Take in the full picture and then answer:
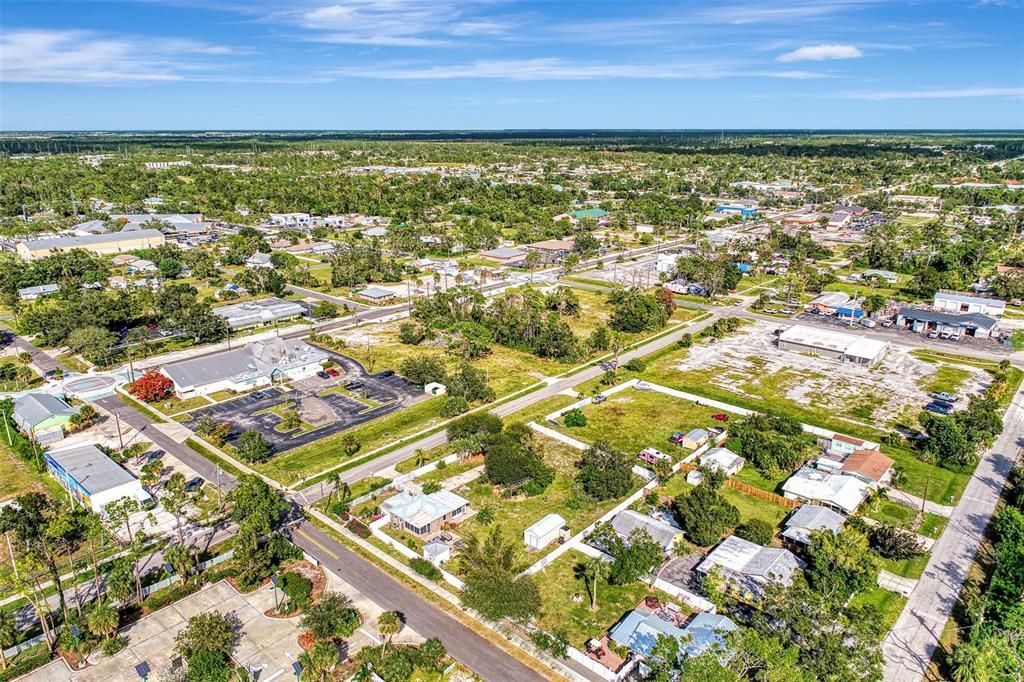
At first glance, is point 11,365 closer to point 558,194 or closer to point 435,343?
point 435,343

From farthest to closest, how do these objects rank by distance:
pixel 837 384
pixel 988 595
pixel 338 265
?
1. pixel 338 265
2. pixel 837 384
3. pixel 988 595

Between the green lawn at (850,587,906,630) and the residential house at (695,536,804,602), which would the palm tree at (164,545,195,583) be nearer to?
the residential house at (695,536,804,602)

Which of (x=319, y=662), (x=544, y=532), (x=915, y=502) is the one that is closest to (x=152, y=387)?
(x=319, y=662)

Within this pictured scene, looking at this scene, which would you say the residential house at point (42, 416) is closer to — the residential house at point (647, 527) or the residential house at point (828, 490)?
the residential house at point (647, 527)

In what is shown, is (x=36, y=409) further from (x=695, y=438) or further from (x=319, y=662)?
(x=695, y=438)

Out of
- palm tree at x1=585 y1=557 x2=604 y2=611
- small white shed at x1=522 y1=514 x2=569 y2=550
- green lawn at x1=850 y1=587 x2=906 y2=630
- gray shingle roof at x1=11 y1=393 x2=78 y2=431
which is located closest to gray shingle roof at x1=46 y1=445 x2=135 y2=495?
gray shingle roof at x1=11 y1=393 x2=78 y2=431

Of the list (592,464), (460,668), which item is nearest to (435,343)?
(592,464)
